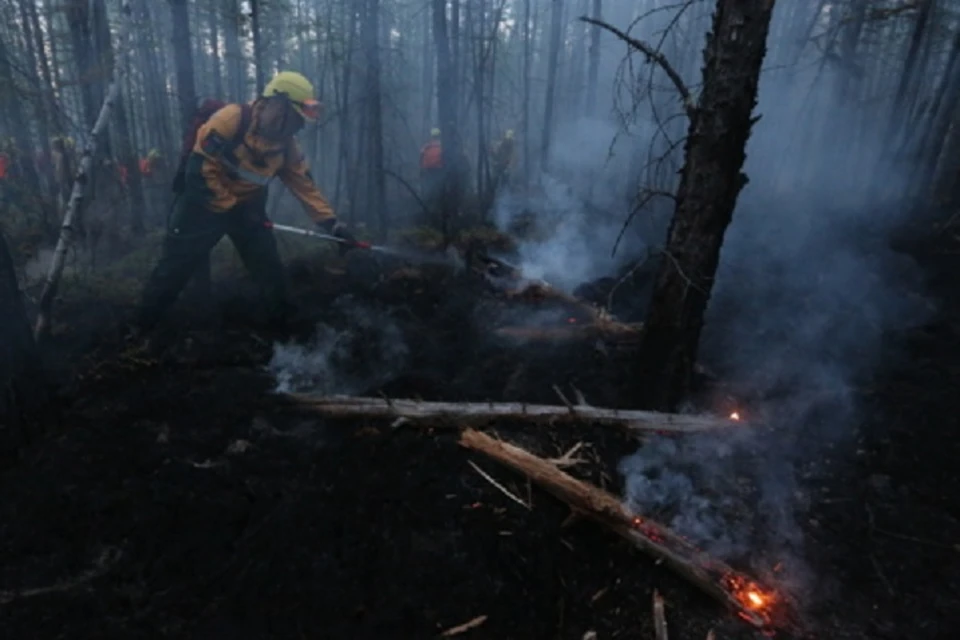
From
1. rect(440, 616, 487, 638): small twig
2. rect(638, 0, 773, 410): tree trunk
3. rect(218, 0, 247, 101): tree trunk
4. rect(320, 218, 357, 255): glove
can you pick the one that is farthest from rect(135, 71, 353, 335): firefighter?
rect(218, 0, 247, 101): tree trunk

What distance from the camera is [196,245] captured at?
5.97 m

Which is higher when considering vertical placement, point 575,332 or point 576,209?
point 575,332

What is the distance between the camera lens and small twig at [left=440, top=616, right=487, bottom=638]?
114 inches

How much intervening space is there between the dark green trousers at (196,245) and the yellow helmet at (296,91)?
1117mm

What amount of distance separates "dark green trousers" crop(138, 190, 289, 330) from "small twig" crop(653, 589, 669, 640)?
5148 millimetres

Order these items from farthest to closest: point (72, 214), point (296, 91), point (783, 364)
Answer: point (783, 364), point (296, 91), point (72, 214)

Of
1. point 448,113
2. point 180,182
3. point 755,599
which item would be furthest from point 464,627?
point 448,113

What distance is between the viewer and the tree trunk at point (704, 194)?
3.93 meters

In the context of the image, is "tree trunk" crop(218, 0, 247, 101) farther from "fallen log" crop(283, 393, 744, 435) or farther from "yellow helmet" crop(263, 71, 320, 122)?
"fallen log" crop(283, 393, 744, 435)

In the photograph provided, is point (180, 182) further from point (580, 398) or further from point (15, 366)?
point (580, 398)

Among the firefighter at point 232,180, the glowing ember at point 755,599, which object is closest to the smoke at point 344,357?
the firefighter at point 232,180

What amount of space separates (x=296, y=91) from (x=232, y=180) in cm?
115

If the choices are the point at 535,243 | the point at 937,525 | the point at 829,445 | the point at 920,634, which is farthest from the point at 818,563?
the point at 535,243

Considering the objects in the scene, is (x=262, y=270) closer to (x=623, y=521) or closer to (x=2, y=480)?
(x=2, y=480)
